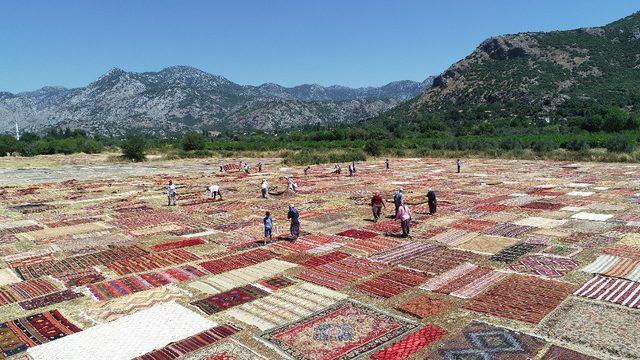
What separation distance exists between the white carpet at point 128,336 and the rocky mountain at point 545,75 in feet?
420

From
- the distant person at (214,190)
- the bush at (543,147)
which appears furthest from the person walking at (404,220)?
the bush at (543,147)

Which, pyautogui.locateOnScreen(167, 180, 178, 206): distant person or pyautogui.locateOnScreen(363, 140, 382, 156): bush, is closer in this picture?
pyautogui.locateOnScreen(167, 180, 178, 206): distant person

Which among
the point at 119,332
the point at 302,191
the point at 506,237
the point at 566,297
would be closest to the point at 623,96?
the point at 302,191

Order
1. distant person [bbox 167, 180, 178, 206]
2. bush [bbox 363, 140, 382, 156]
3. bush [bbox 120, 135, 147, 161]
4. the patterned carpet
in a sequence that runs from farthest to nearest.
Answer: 1. bush [bbox 120, 135, 147, 161]
2. bush [bbox 363, 140, 382, 156]
3. distant person [bbox 167, 180, 178, 206]
4. the patterned carpet

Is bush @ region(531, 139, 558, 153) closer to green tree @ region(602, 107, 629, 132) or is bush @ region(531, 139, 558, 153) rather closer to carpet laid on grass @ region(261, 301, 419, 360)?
green tree @ region(602, 107, 629, 132)

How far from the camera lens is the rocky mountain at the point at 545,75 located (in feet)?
416

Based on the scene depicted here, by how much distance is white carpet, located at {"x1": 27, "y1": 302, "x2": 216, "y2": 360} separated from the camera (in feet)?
36.9

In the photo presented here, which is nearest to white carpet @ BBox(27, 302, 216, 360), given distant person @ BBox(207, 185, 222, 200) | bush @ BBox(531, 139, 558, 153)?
distant person @ BBox(207, 185, 222, 200)

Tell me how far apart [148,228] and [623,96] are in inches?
5111

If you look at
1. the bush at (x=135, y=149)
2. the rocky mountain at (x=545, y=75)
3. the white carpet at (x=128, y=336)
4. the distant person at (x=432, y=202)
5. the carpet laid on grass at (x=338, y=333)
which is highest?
the rocky mountain at (x=545, y=75)

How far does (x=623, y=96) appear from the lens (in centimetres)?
11981

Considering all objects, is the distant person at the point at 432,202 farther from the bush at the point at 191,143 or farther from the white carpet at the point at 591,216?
the bush at the point at 191,143

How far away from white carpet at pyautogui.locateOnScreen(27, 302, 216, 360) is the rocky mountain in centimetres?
12789

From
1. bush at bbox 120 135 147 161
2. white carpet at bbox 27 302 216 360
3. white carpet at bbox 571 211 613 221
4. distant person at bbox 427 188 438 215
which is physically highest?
bush at bbox 120 135 147 161
